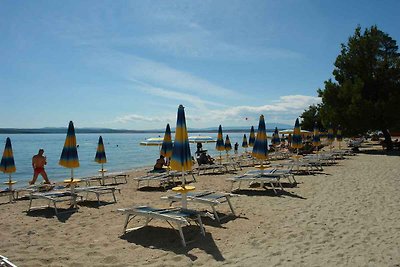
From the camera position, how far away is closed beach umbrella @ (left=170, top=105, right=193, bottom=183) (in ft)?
19.9

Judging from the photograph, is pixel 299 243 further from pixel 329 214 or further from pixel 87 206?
pixel 87 206

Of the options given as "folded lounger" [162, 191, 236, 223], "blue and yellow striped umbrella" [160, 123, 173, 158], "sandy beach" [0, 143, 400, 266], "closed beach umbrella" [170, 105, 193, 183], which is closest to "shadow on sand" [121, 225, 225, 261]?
"sandy beach" [0, 143, 400, 266]

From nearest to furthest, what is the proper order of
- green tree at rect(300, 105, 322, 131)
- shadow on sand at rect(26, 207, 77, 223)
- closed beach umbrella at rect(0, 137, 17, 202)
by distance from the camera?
shadow on sand at rect(26, 207, 77, 223) → closed beach umbrella at rect(0, 137, 17, 202) → green tree at rect(300, 105, 322, 131)

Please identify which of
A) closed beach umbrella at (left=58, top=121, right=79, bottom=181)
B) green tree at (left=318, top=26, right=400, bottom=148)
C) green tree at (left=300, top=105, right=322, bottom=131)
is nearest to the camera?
closed beach umbrella at (left=58, top=121, right=79, bottom=181)

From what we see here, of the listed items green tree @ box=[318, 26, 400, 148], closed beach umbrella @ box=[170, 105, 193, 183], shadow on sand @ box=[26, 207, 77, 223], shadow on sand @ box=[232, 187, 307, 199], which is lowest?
shadow on sand @ box=[26, 207, 77, 223]

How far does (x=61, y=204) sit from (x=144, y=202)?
2294 millimetres

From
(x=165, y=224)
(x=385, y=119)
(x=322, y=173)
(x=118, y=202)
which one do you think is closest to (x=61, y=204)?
(x=118, y=202)

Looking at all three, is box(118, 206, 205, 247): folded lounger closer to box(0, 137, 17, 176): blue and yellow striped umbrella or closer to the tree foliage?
box(0, 137, 17, 176): blue and yellow striped umbrella

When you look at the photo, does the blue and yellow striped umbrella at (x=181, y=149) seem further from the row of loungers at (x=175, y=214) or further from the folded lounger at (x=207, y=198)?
the folded lounger at (x=207, y=198)

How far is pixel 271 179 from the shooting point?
9.81 metres

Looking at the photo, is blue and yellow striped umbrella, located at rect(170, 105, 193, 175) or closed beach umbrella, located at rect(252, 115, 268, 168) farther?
closed beach umbrella, located at rect(252, 115, 268, 168)

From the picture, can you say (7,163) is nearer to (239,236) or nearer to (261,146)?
(261,146)

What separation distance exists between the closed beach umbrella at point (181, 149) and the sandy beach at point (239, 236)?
1.22m

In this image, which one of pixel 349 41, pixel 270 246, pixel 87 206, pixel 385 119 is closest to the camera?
pixel 270 246
